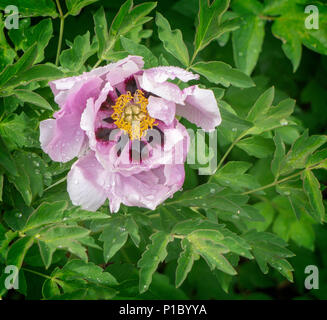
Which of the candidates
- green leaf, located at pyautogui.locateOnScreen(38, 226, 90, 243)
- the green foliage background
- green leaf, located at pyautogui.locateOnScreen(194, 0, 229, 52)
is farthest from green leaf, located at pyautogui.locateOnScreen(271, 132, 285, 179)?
green leaf, located at pyautogui.locateOnScreen(38, 226, 90, 243)

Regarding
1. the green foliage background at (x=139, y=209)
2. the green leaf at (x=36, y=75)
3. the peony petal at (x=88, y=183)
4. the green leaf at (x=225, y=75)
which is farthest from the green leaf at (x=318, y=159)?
the green leaf at (x=36, y=75)

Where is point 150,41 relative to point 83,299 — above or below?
above

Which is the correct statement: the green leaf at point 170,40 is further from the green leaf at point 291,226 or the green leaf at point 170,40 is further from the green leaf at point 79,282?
the green leaf at point 291,226

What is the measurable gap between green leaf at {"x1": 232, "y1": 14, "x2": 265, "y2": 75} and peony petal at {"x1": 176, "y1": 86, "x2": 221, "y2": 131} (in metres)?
0.41

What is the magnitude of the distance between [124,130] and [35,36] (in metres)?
0.26

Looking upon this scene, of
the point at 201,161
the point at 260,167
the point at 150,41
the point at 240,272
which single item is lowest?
the point at 240,272

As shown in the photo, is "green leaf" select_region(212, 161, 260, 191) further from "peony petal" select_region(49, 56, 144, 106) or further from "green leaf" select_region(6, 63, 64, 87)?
"green leaf" select_region(6, 63, 64, 87)

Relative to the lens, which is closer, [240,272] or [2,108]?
[2,108]

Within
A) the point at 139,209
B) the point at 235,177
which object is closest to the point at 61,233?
the point at 139,209

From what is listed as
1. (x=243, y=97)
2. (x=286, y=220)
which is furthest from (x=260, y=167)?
(x=243, y=97)

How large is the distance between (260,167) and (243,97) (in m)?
0.37

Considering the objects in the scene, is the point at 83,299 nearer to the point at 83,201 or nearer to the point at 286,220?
the point at 83,201

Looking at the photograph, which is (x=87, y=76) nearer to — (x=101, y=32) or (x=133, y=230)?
(x=101, y=32)

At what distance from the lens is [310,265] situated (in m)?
1.79
